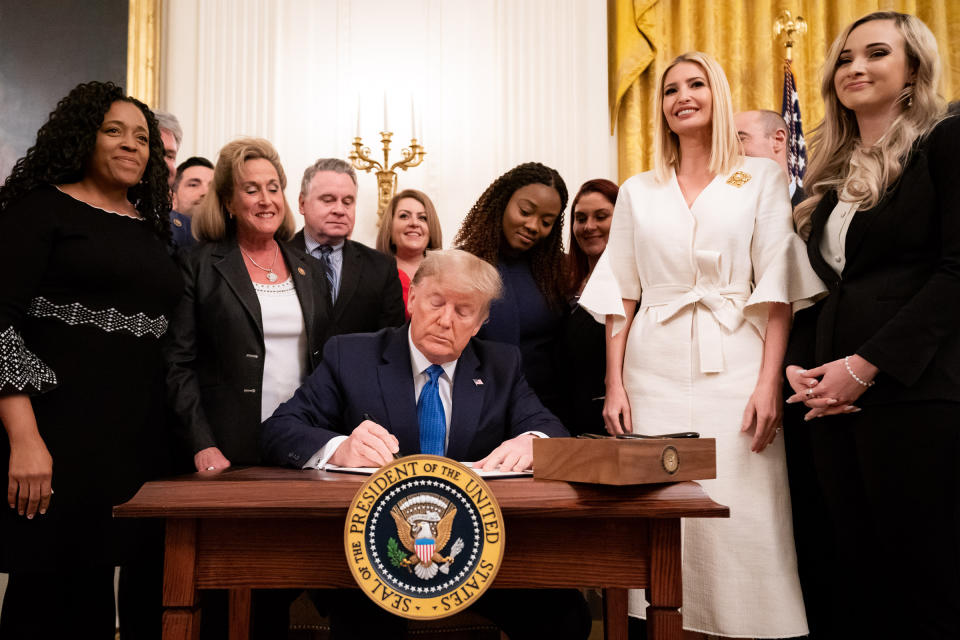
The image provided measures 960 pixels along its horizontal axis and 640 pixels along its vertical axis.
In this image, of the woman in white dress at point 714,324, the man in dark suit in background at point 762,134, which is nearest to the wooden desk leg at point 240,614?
the woman in white dress at point 714,324

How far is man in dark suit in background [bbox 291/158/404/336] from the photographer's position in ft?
10.4

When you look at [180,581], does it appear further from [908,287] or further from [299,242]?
[299,242]

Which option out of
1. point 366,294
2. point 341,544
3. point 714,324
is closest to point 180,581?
point 341,544

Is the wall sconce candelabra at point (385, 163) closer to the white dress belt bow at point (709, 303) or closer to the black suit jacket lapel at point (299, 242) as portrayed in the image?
the black suit jacket lapel at point (299, 242)

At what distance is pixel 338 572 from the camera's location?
1.60 metres

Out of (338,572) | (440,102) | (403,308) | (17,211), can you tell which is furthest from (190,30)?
(338,572)

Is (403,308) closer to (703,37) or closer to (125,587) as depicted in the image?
(125,587)

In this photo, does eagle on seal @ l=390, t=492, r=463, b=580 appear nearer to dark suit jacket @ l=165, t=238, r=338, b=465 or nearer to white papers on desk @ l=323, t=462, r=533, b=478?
white papers on desk @ l=323, t=462, r=533, b=478

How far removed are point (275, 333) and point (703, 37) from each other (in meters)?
4.46

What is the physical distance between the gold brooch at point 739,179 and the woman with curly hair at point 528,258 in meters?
0.98

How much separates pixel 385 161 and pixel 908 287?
3.77 m

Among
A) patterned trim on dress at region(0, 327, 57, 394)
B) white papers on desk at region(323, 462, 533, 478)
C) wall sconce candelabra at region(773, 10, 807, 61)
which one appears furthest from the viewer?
wall sconce candelabra at region(773, 10, 807, 61)

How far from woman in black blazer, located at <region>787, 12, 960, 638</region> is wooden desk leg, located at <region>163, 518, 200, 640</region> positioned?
5.19 ft

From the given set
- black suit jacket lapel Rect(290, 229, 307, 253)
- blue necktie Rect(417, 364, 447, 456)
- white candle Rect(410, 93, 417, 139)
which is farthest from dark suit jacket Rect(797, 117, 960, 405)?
white candle Rect(410, 93, 417, 139)
